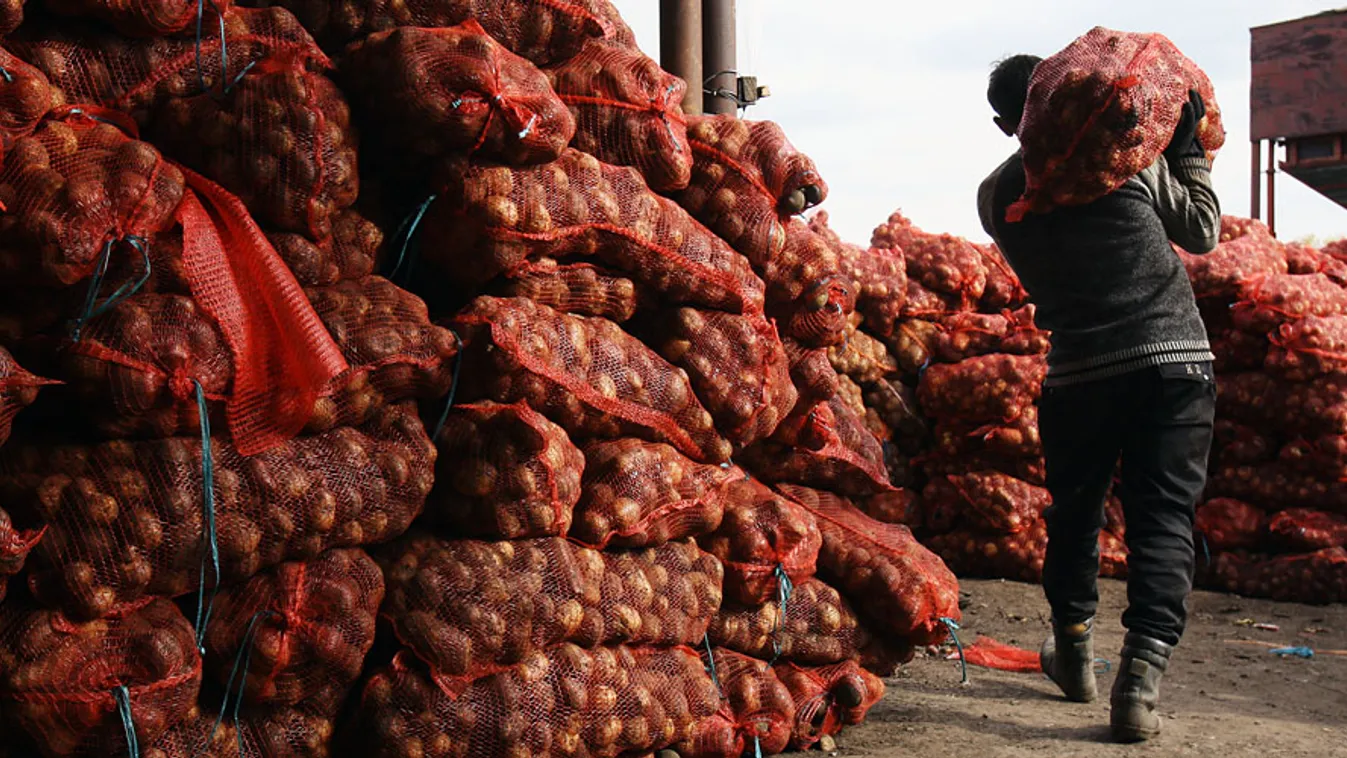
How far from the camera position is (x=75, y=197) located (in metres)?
2.25

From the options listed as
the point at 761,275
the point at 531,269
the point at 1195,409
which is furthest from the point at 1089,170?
the point at 531,269

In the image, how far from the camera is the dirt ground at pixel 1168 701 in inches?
134

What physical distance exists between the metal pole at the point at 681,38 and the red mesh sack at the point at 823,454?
189 centimetres

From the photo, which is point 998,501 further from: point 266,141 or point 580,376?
point 266,141

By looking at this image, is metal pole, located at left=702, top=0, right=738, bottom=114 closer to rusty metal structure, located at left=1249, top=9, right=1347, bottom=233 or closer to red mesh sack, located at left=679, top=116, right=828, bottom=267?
red mesh sack, located at left=679, top=116, right=828, bottom=267

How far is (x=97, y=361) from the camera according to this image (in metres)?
2.27

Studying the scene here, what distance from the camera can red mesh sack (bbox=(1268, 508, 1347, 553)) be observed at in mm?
5805

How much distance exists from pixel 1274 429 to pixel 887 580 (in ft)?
10.9

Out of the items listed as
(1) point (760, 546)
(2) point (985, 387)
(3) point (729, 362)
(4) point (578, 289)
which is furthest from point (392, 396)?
(2) point (985, 387)

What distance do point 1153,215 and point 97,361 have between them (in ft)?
9.23

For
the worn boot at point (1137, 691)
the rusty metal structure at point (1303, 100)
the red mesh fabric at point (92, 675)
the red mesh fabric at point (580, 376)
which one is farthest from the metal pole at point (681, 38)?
the rusty metal structure at point (1303, 100)

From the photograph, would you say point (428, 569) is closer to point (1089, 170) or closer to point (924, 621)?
point (924, 621)

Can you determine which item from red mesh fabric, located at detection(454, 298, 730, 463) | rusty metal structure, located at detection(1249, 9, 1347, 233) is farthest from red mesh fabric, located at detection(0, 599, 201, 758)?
rusty metal structure, located at detection(1249, 9, 1347, 233)

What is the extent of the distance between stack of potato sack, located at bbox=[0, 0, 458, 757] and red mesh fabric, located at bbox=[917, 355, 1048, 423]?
374 cm
